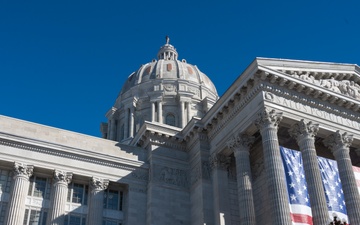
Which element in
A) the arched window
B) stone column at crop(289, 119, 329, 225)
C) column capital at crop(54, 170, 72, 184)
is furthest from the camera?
the arched window

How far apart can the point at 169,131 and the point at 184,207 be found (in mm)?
5577

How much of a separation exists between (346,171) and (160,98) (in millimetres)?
28649

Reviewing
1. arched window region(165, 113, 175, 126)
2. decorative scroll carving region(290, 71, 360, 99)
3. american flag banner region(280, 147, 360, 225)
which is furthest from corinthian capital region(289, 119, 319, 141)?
arched window region(165, 113, 175, 126)

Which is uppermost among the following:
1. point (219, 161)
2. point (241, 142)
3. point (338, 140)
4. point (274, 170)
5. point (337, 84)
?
point (337, 84)

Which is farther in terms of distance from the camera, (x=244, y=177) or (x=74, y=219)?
(x=74, y=219)

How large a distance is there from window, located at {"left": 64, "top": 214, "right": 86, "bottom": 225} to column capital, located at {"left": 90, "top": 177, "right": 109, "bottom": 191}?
1.98 m

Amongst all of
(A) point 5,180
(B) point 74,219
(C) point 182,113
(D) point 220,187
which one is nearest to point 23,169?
(A) point 5,180

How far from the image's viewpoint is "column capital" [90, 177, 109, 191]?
3078 cm

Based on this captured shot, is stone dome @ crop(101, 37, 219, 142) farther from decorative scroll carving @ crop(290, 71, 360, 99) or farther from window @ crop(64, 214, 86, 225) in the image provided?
decorative scroll carving @ crop(290, 71, 360, 99)

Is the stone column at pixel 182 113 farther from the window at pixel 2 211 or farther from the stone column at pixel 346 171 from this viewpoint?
the window at pixel 2 211

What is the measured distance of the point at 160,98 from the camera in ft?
176

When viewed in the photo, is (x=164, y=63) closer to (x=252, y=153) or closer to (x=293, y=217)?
(x=252, y=153)

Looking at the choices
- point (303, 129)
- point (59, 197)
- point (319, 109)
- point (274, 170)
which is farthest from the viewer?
point (319, 109)

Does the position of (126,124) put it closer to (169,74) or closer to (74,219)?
(169,74)
